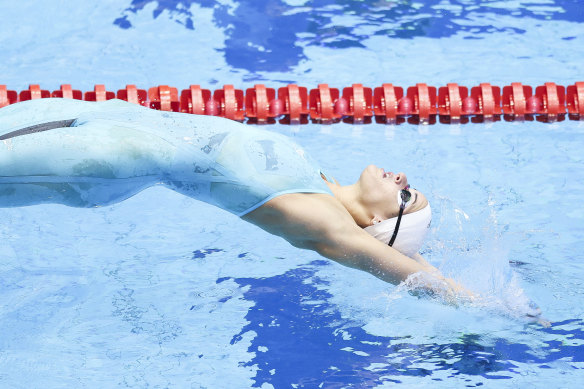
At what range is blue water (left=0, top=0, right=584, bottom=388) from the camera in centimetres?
342

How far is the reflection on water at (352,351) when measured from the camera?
3354 mm

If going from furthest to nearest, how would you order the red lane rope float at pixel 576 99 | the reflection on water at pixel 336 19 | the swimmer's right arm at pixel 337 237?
the reflection on water at pixel 336 19, the red lane rope float at pixel 576 99, the swimmer's right arm at pixel 337 237

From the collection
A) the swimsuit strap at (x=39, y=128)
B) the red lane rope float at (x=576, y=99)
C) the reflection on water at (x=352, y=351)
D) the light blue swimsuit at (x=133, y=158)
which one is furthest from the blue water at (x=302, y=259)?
the swimsuit strap at (x=39, y=128)

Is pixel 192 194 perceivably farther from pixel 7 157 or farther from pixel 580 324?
pixel 580 324

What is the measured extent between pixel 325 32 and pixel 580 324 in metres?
3.87

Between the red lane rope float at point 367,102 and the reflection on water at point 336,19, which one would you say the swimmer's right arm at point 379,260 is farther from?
the reflection on water at point 336,19

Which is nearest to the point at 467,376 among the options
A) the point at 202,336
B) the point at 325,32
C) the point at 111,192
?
the point at 202,336

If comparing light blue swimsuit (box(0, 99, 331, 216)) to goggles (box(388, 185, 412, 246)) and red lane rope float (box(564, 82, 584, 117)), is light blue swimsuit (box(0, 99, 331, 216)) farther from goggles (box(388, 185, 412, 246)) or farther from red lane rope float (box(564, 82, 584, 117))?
red lane rope float (box(564, 82, 584, 117))

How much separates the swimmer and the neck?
0.17ft

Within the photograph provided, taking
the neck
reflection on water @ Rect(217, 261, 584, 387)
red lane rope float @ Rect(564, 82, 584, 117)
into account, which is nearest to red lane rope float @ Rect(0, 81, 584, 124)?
red lane rope float @ Rect(564, 82, 584, 117)

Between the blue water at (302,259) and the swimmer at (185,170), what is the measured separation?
47 cm

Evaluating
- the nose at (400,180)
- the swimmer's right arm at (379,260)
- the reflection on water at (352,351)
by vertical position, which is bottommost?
the reflection on water at (352,351)

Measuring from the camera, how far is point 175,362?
343 cm

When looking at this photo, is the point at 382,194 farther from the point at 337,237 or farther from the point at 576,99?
the point at 576,99
